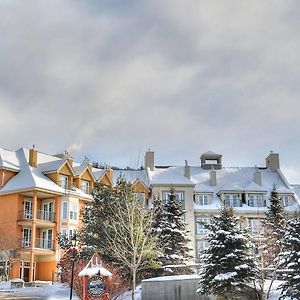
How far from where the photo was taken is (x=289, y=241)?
2034 centimetres

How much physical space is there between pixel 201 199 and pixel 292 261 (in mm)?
30775

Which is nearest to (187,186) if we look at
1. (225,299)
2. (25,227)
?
(25,227)

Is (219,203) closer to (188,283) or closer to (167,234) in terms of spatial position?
(167,234)

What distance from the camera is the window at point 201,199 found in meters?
50.5

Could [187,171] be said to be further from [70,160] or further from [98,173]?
[70,160]

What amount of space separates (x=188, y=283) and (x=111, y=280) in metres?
4.01

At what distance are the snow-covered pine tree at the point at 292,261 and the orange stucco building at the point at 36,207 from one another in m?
25.1

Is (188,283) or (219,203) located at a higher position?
(219,203)

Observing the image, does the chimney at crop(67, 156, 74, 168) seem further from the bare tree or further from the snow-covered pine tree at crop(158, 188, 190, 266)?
the bare tree

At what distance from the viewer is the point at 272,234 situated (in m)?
30.9

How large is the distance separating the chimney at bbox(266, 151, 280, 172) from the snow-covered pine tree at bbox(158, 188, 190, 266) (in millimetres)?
24750

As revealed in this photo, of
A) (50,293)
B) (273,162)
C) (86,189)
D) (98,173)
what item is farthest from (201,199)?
(50,293)

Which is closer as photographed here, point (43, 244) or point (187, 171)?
point (43, 244)

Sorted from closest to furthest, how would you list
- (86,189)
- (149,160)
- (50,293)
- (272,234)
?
(272,234)
(50,293)
(86,189)
(149,160)
